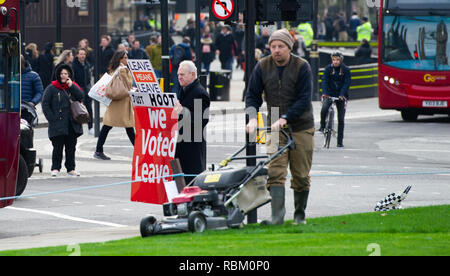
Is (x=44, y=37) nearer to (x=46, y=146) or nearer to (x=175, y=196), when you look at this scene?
(x=46, y=146)

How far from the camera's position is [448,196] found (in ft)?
48.4

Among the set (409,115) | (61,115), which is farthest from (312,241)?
(409,115)

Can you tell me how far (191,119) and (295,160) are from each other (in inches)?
81.3

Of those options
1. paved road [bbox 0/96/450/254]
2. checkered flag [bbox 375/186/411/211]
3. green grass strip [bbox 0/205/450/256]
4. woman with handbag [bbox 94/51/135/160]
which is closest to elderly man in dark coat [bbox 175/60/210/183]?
paved road [bbox 0/96/450/254]

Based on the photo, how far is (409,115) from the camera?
27.4m

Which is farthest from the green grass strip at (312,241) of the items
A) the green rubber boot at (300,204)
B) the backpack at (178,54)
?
the backpack at (178,54)

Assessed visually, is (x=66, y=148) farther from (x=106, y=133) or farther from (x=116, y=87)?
(x=106, y=133)

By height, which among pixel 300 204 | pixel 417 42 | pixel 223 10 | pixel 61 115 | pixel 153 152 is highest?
pixel 223 10

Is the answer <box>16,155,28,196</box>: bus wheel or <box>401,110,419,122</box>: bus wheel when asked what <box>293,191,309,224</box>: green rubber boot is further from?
<box>401,110,419,122</box>: bus wheel

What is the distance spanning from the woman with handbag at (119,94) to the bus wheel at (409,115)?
400 inches

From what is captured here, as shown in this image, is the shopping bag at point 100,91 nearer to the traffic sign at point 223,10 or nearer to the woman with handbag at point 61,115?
the woman with handbag at point 61,115
